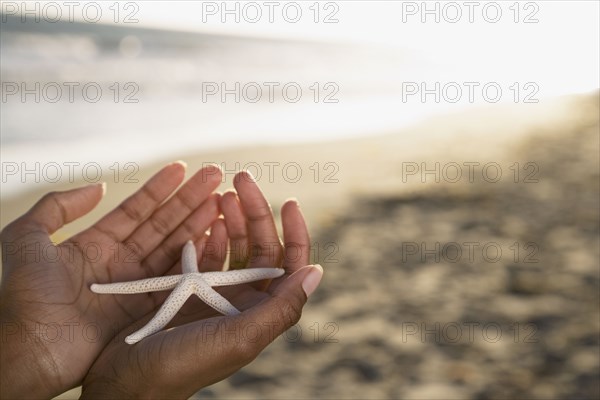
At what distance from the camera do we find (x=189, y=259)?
325cm

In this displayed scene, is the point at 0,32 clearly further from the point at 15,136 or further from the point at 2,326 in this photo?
the point at 2,326

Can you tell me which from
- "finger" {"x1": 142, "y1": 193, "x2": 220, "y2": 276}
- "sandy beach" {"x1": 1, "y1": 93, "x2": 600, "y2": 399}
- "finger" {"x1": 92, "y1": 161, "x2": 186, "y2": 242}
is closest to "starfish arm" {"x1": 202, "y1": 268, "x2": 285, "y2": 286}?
"finger" {"x1": 142, "y1": 193, "x2": 220, "y2": 276}

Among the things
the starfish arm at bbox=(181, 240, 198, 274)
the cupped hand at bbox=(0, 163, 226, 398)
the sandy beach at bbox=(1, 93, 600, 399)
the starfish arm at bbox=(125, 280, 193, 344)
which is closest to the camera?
the starfish arm at bbox=(125, 280, 193, 344)

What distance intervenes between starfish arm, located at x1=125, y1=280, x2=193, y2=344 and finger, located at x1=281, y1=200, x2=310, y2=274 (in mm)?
483

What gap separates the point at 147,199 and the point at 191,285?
69cm

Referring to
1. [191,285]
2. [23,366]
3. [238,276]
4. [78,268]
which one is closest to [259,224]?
[238,276]

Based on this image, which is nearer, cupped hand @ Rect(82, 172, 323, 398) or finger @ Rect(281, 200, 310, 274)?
cupped hand @ Rect(82, 172, 323, 398)

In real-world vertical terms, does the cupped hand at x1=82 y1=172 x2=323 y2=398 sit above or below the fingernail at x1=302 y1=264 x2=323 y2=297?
below

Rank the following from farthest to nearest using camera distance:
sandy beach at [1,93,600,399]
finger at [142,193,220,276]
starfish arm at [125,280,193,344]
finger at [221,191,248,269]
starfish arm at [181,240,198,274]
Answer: sandy beach at [1,93,600,399]
finger at [142,193,220,276]
finger at [221,191,248,269]
starfish arm at [181,240,198,274]
starfish arm at [125,280,193,344]

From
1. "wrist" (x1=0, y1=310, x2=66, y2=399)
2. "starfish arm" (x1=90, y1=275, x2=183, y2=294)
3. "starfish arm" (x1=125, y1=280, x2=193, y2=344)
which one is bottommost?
"wrist" (x1=0, y1=310, x2=66, y2=399)

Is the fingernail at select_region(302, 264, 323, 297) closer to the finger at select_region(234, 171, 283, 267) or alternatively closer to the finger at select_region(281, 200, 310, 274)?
the finger at select_region(281, 200, 310, 274)

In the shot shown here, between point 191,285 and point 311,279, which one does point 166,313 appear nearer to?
point 191,285

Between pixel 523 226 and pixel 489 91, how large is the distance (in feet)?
32.4

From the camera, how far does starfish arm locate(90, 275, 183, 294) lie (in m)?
3.06
